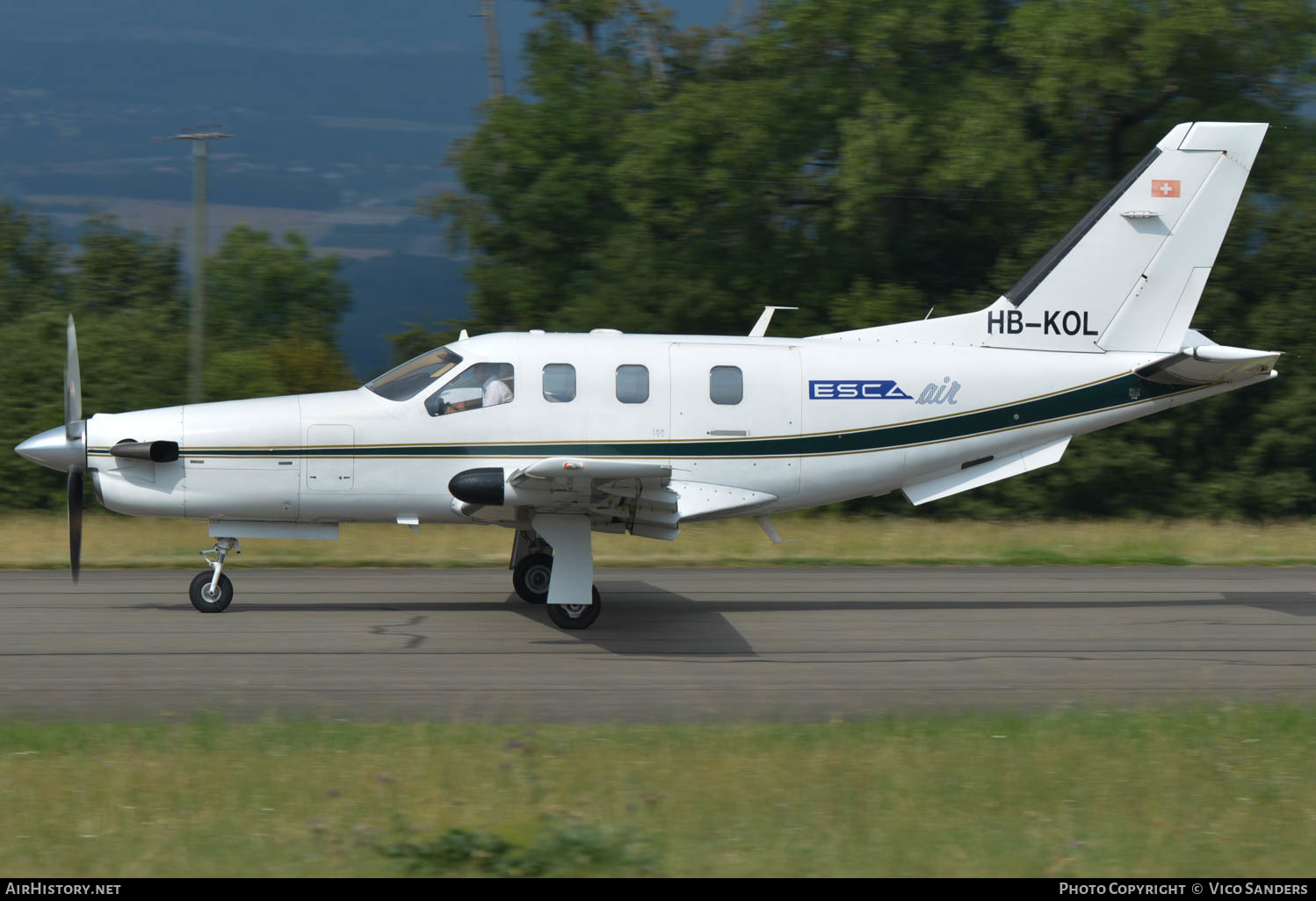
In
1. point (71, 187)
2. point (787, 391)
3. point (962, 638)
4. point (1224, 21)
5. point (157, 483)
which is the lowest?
point (962, 638)

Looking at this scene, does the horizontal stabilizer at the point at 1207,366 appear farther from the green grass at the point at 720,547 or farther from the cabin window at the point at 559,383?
the cabin window at the point at 559,383

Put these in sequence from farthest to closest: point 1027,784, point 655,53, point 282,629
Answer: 1. point 655,53
2. point 282,629
3. point 1027,784

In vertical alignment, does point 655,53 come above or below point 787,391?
above

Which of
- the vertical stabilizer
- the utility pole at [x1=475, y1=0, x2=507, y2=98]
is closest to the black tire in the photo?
the vertical stabilizer

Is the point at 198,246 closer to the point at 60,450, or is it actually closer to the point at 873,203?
the point at 873,203

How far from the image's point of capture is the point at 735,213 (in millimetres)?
26766

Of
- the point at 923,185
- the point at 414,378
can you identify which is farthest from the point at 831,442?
the point at 923,185

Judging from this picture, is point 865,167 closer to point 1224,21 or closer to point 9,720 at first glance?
point 1224,21

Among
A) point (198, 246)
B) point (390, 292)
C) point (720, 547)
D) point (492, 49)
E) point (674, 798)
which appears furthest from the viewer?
point (390, 292)

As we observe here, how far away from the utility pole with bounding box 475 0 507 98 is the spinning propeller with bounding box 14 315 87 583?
23833mm

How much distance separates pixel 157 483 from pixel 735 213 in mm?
17210

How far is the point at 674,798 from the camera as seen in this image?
630cm

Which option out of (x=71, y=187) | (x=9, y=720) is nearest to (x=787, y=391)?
(x=9, y=720)

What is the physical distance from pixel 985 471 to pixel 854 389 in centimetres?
167
